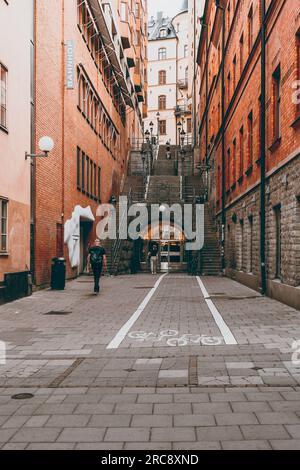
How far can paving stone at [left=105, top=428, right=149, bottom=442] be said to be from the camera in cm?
446

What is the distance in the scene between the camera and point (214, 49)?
36.5m

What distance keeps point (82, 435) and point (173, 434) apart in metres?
0.68

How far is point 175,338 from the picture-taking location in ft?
31.5

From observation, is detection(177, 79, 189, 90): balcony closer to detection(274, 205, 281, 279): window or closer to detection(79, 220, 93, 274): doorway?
detection(79, 220, 93, 274): doorway

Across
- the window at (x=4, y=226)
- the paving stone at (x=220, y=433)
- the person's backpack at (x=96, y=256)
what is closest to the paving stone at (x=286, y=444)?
the paving stone at (x=220, y=433)

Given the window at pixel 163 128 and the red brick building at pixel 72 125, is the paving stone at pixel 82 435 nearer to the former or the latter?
the red brick building at pixel 72 125

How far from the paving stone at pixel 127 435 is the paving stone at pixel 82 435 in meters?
0.06

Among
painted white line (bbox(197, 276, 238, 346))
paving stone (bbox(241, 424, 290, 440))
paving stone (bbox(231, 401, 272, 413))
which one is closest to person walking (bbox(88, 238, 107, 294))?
painted white line (bbox(197, 276, 238, 346))

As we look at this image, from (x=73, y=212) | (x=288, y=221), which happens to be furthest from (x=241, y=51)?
(x=288, y=221)

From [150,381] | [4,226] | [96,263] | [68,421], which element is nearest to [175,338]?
[150,381]

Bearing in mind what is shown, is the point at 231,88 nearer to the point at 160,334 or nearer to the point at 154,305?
the point at 154,305

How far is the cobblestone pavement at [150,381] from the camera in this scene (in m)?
4.59

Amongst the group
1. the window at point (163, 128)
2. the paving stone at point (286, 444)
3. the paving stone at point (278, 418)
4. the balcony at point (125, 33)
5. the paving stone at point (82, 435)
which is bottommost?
the paving stone at point (82, 435)

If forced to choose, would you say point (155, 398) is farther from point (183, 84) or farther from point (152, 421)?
point (183, 84)
